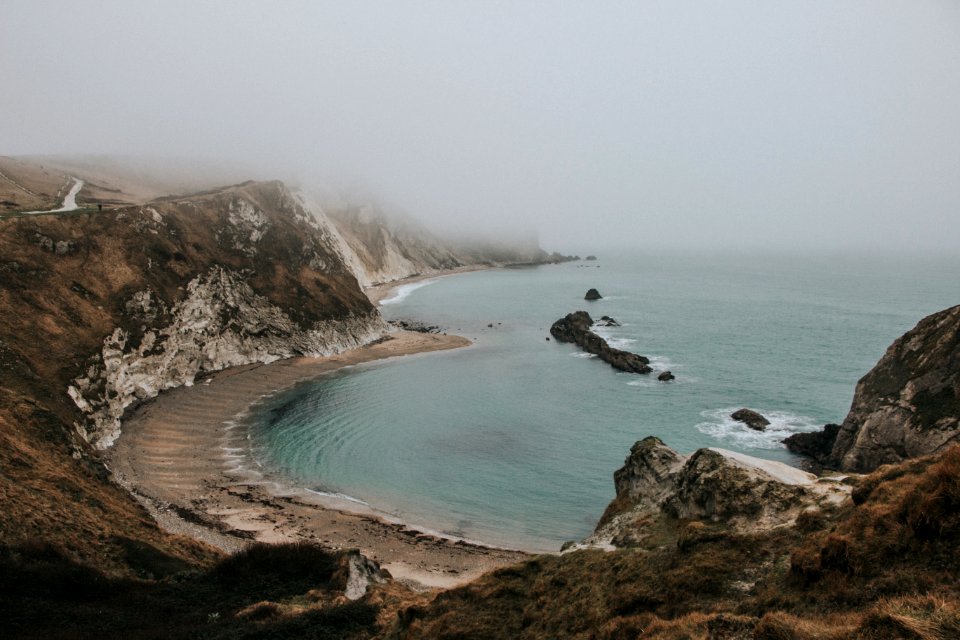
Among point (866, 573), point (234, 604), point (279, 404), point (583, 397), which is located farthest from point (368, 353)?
point (866, 573)

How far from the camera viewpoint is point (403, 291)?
15475 centimetres

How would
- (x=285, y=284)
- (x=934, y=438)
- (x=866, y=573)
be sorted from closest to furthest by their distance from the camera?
(x=866, y=573), (x=934, y=438), (x=285, y=284)

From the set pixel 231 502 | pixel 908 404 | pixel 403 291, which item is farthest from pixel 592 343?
pixel 403 291

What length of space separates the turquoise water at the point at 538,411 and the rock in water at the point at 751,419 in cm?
118

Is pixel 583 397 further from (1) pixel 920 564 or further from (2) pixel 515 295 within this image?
(2) pixel 515 295

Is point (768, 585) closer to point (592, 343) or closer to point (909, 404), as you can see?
point (909, 404)

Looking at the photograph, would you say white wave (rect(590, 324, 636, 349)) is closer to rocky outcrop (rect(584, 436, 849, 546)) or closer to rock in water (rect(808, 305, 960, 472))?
rock in water (rect(808, 305, 960, 472))

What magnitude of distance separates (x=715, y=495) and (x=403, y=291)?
142691mm

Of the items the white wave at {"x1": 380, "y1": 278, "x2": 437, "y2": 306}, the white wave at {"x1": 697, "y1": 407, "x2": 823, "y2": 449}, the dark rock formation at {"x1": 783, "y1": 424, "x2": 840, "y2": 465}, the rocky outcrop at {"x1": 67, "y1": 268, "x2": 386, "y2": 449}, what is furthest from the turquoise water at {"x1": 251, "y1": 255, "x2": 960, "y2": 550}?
the white wave at {"x1": 380, "y1": 278, "x2": 437, "y2": 306}

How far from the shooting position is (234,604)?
2086 centimetres

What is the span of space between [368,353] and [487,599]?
67864mm

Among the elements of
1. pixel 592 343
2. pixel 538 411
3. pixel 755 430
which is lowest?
pixel 538 411

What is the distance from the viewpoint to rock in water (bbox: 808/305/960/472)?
1352 inches

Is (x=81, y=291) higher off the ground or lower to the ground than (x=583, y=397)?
higher
